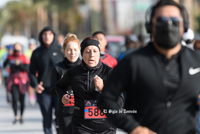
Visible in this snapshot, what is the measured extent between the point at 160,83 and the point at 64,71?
11.3ft

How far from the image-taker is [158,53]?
307 centimetres

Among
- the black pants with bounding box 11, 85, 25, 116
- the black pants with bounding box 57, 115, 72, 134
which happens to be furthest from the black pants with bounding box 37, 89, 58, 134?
the black pants with bounding box 11, 85, 25, 116

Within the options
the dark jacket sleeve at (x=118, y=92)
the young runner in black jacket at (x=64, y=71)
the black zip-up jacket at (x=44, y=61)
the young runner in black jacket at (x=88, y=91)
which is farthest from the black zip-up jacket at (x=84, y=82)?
the black zip-up jacket at (x=44, y=61)

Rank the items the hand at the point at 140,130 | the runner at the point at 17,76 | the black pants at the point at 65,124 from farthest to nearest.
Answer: the runner at the point at 17,76 → the black pants at the point at 65,124 → the hand at the point at 140,130

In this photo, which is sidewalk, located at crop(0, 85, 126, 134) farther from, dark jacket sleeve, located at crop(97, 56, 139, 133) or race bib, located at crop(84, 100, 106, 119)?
dark jacket sleeve, located at crop(97, 56, 139, 133)

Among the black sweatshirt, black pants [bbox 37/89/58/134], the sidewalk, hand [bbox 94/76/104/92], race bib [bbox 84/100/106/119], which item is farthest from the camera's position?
the black sweatshirt

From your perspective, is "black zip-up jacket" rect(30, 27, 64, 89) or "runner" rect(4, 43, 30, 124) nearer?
"black zip-up jacket" rect(30, 27, 64, 89)

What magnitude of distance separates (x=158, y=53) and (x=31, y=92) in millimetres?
12161

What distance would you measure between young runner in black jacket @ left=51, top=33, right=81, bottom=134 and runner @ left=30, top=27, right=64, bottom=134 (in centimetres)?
147

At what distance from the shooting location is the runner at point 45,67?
7.87 m

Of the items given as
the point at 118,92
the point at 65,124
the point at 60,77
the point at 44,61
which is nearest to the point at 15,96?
the point at 44,61

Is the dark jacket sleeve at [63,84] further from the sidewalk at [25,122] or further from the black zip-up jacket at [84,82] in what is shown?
the sidewalk at [25,122]

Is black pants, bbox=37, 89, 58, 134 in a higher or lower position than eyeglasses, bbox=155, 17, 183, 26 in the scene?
lower

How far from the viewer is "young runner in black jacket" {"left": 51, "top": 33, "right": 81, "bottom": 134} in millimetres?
6164
